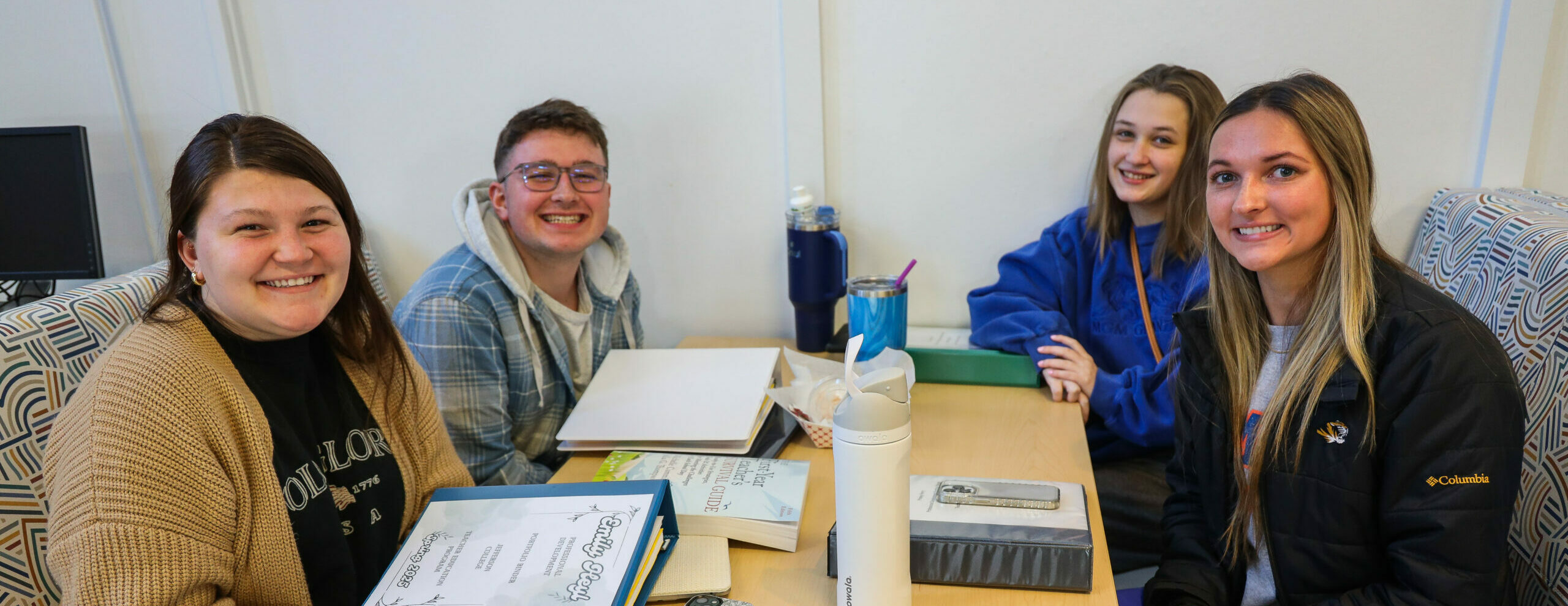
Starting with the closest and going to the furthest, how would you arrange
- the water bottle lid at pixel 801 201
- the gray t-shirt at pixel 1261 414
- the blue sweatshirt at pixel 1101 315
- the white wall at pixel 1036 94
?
the gray t-shirt at pixel 1261 414, the blue sweatshirt at pixel 1101 315, the white wall at pixel 1036 94, the water bottle lid at pixel 801 201

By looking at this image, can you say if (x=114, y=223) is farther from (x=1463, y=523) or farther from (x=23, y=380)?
(x=1463, y=523)

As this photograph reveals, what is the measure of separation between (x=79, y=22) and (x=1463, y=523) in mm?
2854

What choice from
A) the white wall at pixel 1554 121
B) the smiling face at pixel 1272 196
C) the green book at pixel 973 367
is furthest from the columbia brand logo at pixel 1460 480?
the white wall at pixel 1554 121

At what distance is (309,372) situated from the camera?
3.63 feet

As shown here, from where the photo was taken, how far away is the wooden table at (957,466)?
0.93 metres

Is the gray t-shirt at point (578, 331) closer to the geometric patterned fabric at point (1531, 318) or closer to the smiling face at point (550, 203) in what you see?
the smiling face at point (550, 203)

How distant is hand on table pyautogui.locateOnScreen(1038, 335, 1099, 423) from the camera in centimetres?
153

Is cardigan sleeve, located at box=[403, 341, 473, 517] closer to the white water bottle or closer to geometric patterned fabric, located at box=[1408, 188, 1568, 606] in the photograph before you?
the white water bottle

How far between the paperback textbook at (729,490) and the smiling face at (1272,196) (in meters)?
0.64

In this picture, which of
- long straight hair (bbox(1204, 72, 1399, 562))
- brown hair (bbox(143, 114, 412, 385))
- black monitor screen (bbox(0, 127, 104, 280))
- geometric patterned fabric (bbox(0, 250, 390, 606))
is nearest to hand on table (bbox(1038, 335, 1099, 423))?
long straight hair (bbox(1204, 72, 1399, 562))

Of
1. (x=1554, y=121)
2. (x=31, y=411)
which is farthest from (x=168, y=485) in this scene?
(x=1554, y=121)

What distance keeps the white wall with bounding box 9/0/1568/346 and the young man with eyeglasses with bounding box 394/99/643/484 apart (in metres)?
0.33

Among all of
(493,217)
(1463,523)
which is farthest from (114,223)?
(1463,523)

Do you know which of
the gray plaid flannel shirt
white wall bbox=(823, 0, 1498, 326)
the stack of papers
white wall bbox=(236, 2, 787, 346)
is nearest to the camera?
the stack of papers
